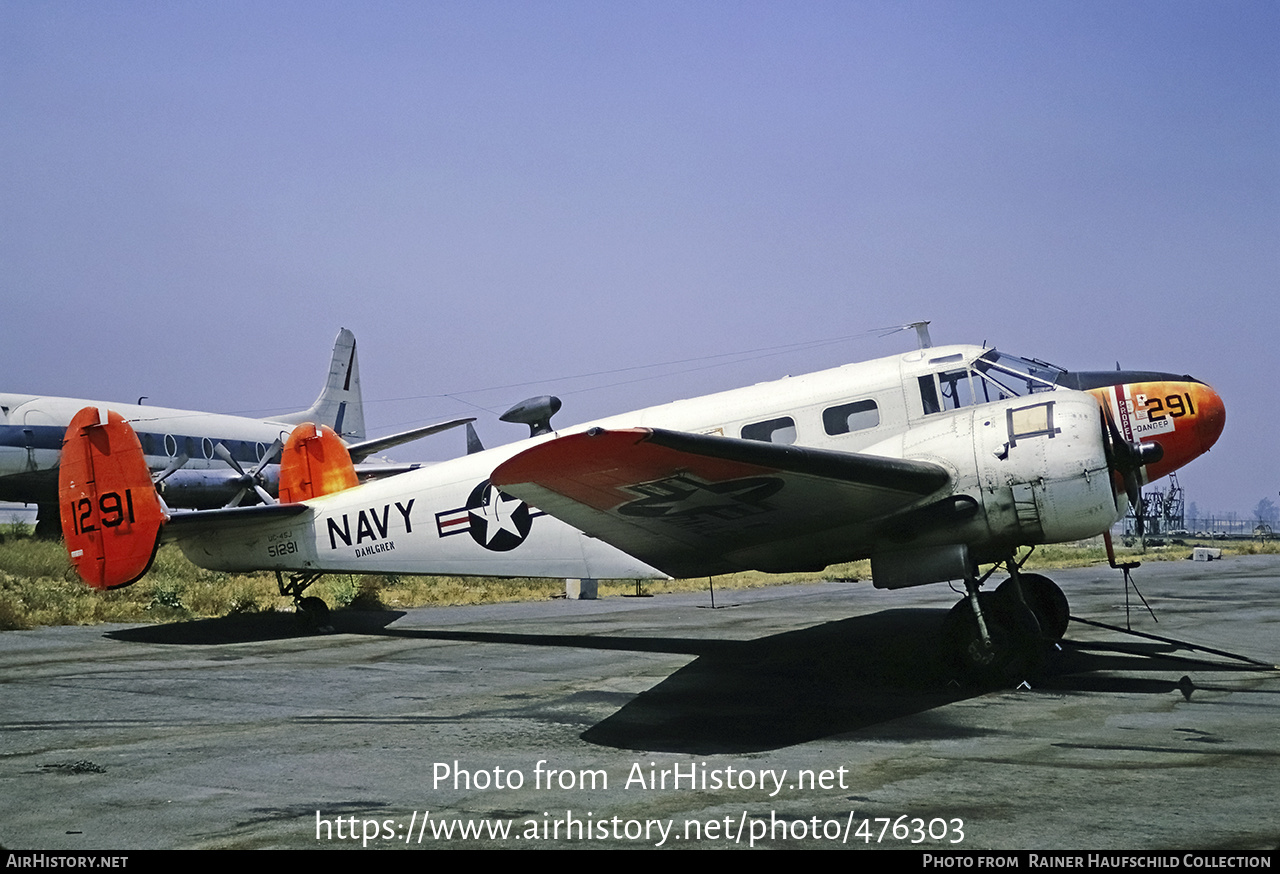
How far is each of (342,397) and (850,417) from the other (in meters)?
34.0

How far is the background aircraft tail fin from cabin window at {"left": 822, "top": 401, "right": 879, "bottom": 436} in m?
32.7

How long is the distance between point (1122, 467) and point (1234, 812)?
4.84m

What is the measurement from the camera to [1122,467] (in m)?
9.30

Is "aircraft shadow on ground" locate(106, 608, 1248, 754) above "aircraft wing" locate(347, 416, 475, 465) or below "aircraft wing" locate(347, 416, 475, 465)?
below

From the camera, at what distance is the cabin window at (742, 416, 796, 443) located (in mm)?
11031

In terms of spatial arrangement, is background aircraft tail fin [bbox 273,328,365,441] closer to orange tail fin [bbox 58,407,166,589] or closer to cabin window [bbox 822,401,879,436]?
orange tail fin [bbox 58,407,166,589]

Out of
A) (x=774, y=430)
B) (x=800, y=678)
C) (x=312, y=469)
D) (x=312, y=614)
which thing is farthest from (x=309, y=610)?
(x=800, y=678)

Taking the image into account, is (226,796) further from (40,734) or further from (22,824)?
(40,734)

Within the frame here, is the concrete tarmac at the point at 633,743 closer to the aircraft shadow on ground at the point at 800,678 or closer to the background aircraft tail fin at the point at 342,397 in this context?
the aircraft shadow on ground at the point at 800,678

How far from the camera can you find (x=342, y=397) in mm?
41281

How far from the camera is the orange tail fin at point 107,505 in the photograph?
1333 centimetres

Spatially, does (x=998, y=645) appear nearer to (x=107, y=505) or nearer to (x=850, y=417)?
(x=850, y=417)

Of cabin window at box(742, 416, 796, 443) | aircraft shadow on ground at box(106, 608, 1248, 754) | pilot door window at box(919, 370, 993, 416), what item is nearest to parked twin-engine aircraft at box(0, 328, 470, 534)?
aircraft shadow on ground at box(106, 608, 1248, 754)

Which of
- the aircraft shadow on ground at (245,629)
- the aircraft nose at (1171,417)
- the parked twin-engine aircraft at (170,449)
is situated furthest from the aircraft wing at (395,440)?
the aircraft nose at (1171,417)
